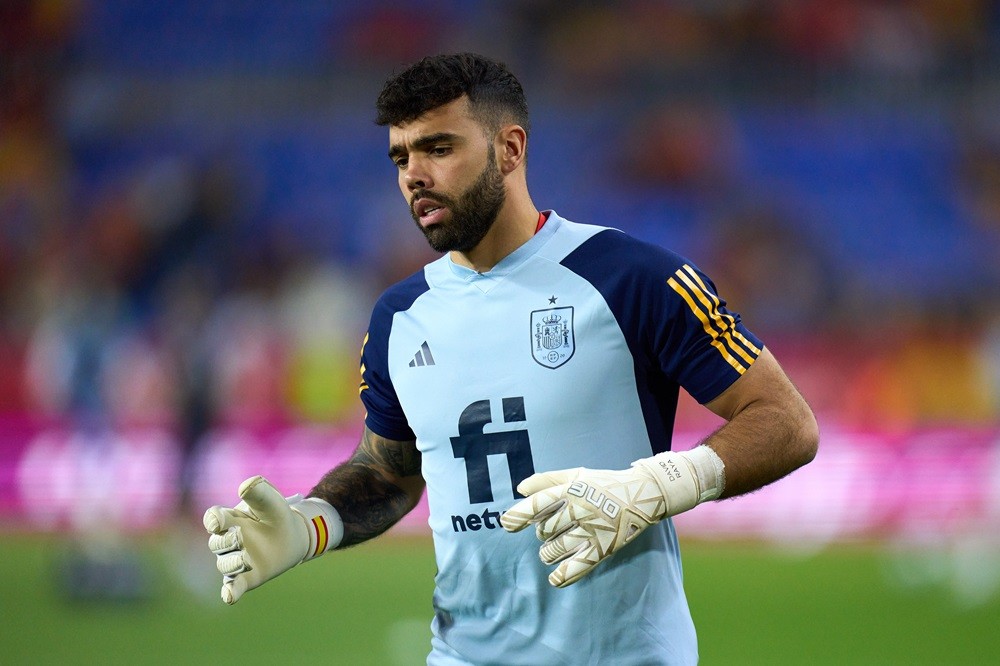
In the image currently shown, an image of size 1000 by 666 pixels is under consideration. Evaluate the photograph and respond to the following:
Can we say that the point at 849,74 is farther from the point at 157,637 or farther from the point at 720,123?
the point at 157,637

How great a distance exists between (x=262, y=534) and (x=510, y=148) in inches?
44.8

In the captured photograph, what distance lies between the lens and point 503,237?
3.18 meters

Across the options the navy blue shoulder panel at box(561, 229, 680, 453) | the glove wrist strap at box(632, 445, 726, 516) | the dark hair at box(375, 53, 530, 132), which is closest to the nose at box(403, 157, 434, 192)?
the dark hair at box(375, 53, 530, 132)

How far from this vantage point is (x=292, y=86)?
14734mm

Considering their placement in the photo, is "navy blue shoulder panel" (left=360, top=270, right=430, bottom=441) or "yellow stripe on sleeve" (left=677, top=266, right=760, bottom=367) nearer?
"yellow stripe on sleeve" (left=677, top=266, right=760, bottom=367)

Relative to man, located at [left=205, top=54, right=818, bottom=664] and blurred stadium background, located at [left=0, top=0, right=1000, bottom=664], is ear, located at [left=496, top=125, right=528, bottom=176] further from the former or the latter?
blurred stadium background, located at [left=0, top=0, right=1000, bottom=664]

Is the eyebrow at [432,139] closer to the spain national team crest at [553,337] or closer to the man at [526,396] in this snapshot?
the man at [526,396]

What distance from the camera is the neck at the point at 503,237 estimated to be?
125 inches

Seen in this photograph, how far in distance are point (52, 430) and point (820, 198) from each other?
8092mm

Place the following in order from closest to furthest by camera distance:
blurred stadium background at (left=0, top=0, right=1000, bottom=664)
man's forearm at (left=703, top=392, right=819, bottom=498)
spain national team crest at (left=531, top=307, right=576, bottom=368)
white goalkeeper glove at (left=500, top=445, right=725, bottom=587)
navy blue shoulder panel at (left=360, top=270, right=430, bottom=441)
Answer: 1. white goalkeeper glove at (left=500, top=445, right=725, bottom=587)
2. man's forearm at (left=703, top=392, right=819, bottom=498)
3. spain national team crest at (left=531, top=307, right=576, bottom=368)
4. navy blue shoulder panel at (left=360, top=270, right=430, bottom=441)
5. blurred stadium background at (left=0, top=0, right=1000, bottom=664)

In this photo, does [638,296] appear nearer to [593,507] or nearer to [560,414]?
[560,414]

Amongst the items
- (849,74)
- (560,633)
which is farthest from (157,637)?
(849,74)

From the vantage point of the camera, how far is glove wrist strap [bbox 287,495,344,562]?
326cm

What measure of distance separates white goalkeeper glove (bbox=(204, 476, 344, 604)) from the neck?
29.7 inches
